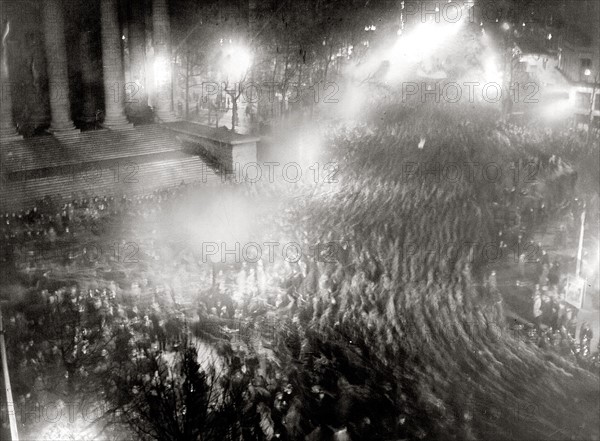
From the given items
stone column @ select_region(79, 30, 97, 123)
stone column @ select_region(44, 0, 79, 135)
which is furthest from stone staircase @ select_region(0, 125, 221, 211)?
stone column @ select_region(79, 30, 97, 123)

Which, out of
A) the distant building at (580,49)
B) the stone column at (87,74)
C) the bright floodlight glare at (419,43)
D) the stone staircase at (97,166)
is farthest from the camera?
the bright floodlight glare at (419,43)

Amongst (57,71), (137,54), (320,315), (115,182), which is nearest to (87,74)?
(137,54)

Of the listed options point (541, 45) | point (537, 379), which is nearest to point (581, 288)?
point (537, 379)

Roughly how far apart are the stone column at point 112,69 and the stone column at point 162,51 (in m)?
2.70

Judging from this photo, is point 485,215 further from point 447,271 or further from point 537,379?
point 537,379

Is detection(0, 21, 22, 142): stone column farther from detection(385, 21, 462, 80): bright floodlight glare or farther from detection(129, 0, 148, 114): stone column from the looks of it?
detection(385, 21, 462, 80): bright floodlight glare

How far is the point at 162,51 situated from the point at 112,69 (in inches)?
160

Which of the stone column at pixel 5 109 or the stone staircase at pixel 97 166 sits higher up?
the stone column at pixel 5 109

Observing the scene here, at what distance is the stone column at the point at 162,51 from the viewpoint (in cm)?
3275

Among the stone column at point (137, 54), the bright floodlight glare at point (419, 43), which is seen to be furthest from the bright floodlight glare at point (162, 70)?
the bright floodlight glare at point (419, 43)

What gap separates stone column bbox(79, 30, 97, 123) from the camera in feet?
109

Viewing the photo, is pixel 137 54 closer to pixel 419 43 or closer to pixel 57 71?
pixel 57 71

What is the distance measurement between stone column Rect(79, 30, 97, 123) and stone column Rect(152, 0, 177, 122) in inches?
139

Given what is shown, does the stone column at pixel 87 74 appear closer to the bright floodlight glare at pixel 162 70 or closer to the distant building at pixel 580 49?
the bright floodlight glare at pixel 162 70
